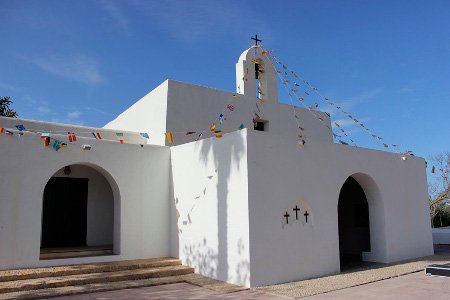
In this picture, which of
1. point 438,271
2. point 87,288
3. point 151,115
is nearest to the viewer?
point 87,288

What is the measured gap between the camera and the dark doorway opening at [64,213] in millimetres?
10016

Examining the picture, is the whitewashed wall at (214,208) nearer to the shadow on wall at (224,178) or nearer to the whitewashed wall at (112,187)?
the shadow on wall at (224,178)

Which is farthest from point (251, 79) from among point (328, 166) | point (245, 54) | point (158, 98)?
point (328, 166)

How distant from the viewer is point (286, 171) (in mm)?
8102

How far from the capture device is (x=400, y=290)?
6973mm

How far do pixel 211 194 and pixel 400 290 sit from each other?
13.3ft

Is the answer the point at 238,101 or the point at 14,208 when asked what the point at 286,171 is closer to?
the point at 238,101

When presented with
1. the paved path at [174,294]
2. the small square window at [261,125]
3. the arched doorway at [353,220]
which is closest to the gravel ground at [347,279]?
the paved path at [174,294]

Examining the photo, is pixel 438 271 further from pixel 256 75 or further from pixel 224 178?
pixel 256 75

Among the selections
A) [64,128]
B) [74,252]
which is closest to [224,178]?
[74,252]

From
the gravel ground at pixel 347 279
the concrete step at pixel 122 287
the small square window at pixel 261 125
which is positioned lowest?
the gravel ground at pixel 347 279

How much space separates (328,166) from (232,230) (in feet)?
9.43

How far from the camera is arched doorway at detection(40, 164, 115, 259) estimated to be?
32.9ft

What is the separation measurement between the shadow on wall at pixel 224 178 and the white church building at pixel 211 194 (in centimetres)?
3
